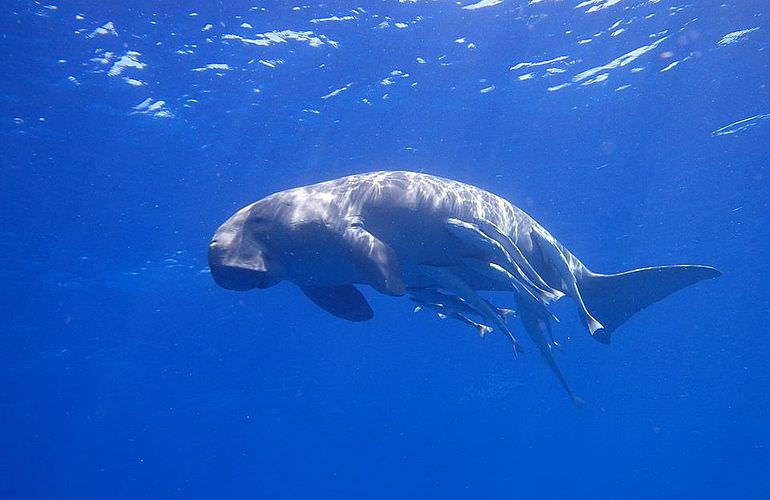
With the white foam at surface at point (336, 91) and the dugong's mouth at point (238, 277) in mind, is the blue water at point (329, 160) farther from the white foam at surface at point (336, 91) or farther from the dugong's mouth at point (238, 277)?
the dugong's mouth at point (238, 277)

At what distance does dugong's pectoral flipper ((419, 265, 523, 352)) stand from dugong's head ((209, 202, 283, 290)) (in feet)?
4.89

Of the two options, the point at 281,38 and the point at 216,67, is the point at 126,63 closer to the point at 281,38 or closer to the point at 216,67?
the point at 216,67

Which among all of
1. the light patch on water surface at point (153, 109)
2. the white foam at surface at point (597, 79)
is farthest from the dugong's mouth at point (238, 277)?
the white foam at surface at point (597, 79)

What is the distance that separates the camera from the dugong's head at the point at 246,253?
14.8ft

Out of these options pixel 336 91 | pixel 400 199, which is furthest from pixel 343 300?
pixel 336 91

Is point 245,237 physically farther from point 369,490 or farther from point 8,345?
point 369,490

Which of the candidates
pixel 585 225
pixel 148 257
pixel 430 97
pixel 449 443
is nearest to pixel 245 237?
pixel 430 97

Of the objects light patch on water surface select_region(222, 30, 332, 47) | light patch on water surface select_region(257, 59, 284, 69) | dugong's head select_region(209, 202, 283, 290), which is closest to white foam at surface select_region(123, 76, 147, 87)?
light patch on water surface select_region(222, 30, 332, 47)

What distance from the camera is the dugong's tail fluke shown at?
6.66 m

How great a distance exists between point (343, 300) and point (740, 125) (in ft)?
51.4

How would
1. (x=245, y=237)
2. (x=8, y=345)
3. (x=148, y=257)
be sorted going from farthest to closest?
(x=8, y=345) < (x=148, y=257) < (x=245, y=237)

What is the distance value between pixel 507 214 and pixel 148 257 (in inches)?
674

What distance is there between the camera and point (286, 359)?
35000 mm

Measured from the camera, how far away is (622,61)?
13961mm
